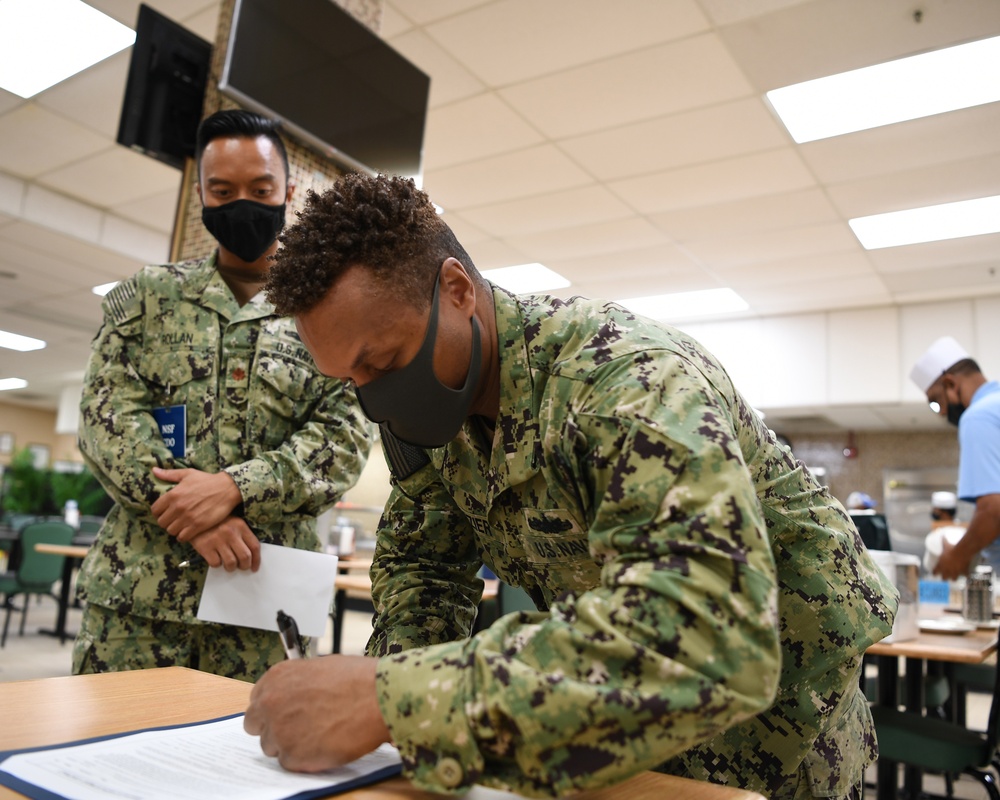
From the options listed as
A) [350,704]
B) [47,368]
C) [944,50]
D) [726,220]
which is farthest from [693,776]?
[47,368]

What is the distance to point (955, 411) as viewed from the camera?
151 inches

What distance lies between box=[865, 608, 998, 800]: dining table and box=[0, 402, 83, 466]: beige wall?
52.2 ft

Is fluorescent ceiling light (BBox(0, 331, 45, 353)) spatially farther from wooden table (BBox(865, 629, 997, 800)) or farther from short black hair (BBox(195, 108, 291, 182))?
wooden table (BBox(865, 629, 997, 800))

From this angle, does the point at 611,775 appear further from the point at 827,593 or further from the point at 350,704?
the point at 827,593

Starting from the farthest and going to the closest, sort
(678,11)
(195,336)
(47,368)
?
(47,368)
(678,11)
(195,336)

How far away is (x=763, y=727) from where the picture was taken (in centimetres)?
91

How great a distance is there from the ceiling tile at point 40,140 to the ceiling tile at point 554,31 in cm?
252

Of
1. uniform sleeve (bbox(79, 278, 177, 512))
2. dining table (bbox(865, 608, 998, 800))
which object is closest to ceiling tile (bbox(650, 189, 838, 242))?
dining table (bbox(865, 608, 998, 800))

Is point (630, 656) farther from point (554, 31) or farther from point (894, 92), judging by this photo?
point (894, 92)

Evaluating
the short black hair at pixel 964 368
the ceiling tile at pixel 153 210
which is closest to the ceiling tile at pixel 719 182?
the short black hair at pixel 964 368

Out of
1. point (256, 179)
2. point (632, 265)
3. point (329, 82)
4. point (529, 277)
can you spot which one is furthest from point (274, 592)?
point (529, 277)

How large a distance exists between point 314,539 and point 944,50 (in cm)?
341

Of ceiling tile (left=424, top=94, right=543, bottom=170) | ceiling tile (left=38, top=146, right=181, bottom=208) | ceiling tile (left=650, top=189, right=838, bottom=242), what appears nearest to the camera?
ceiling tile (left=424, top=94, right=543, bottom=170)

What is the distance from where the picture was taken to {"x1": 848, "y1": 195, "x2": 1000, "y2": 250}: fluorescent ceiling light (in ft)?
16.1
